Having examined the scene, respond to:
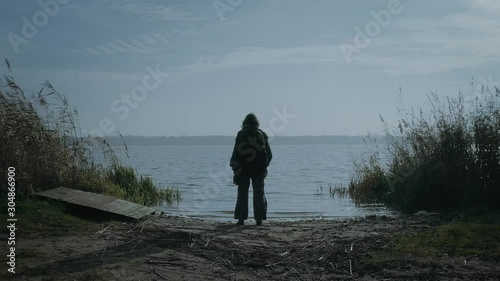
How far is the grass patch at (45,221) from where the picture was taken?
926cm

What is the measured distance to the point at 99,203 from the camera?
36.9ft

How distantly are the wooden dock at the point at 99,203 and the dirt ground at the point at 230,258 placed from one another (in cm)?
103

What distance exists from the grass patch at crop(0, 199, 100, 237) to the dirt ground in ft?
1.30

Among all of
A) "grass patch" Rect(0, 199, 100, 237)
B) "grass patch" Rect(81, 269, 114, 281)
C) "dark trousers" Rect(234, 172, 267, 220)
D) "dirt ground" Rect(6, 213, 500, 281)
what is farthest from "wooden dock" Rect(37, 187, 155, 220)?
"grass patch" Rect(81, 269, 114, 281)

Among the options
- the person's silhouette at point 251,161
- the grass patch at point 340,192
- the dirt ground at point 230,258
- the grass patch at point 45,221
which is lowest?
the grass patch at point 340,192

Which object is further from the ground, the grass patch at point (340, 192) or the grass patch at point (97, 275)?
the grass patch at point (97, 275)

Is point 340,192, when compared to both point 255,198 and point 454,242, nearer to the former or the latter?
point 255,198

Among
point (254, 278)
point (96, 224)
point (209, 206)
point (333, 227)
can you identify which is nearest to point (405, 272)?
point (254, 278)

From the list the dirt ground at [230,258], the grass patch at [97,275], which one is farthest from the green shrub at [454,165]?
the grass patch at [97,275]

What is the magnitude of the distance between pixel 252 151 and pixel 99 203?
3.22m

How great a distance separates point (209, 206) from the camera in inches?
713

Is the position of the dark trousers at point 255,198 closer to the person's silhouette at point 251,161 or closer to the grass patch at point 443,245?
the person's silhouette at point 251,161

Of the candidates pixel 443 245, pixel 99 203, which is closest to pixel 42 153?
pixel 99 203

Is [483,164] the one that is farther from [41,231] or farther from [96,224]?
[41,231]
